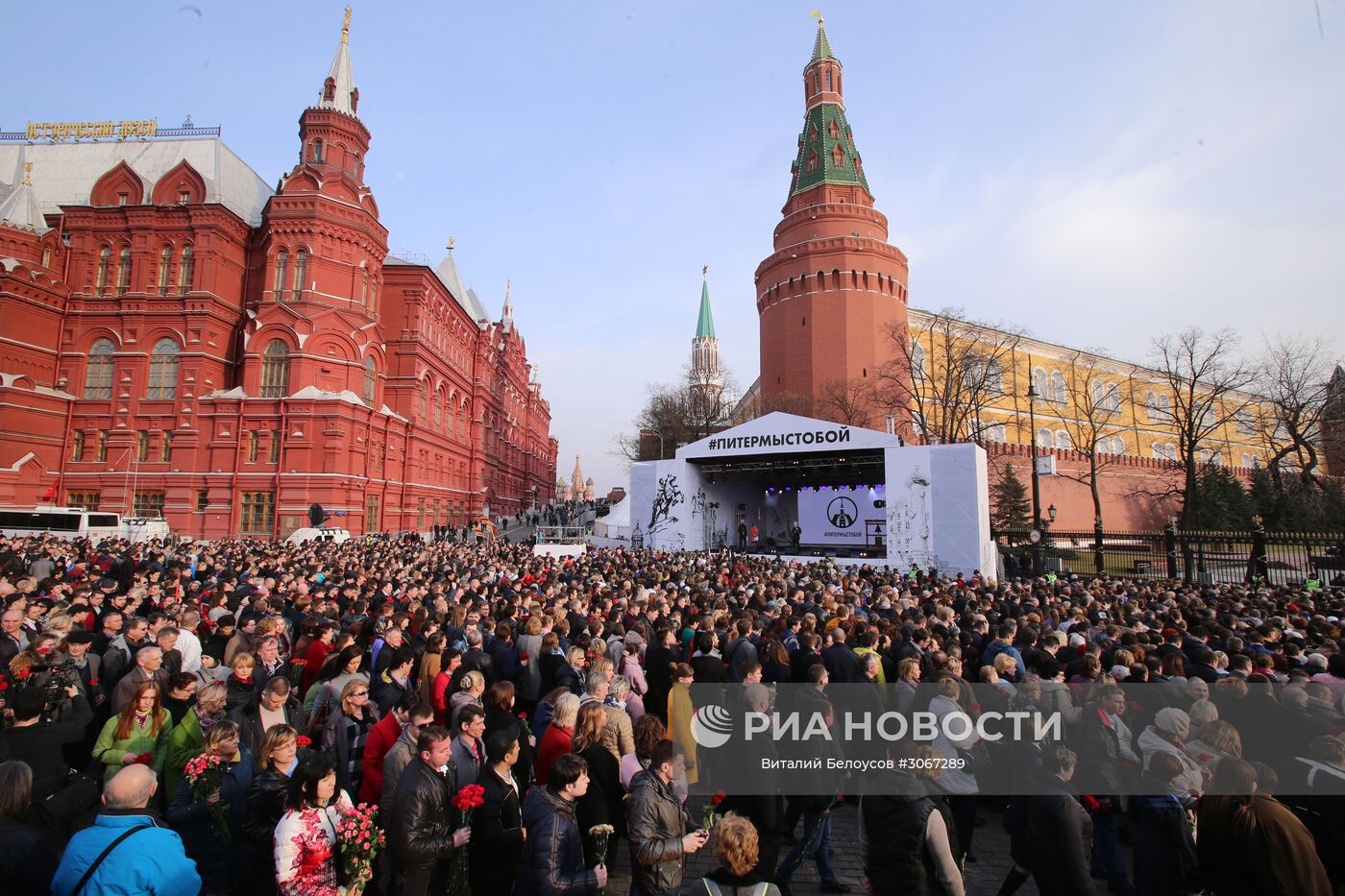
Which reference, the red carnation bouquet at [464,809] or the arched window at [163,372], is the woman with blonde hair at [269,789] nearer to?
the red carnation bouquet at [464,809]

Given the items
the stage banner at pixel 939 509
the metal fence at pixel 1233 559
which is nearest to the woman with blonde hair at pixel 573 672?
the stage banner at pixel 939 509

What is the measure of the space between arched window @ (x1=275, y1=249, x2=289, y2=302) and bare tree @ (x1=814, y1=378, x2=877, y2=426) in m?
31.1

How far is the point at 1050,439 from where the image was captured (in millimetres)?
53219

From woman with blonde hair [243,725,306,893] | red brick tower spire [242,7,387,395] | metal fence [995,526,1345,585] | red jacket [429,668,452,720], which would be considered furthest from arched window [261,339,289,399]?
metal fence [995,526,1345,585]

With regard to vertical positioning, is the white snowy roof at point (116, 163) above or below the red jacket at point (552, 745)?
above

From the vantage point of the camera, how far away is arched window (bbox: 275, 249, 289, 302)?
102 feet

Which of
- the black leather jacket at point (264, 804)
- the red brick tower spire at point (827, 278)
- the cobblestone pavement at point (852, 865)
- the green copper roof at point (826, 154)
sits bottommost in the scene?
the cobblestone pavement at point (852, 865)

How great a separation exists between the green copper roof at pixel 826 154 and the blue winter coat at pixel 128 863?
50.6 m

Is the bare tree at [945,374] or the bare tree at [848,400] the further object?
the bare tree at [848,400]

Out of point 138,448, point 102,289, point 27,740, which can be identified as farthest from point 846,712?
point 102,289

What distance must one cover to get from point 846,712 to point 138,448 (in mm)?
36592

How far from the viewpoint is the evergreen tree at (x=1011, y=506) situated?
124ft

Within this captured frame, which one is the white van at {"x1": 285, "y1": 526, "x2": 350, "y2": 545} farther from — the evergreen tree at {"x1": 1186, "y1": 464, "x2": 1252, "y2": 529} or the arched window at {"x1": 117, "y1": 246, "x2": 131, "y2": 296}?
the evergreen tree at {"x1": 1186, "y1": 464, "x2": 1252, "y2": 529}

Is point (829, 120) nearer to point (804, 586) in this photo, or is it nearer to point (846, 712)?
point (804, 586)
